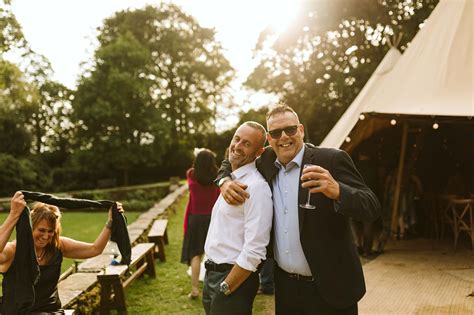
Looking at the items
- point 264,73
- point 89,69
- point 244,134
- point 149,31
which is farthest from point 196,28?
point 244,134

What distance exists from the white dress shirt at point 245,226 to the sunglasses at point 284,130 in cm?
24

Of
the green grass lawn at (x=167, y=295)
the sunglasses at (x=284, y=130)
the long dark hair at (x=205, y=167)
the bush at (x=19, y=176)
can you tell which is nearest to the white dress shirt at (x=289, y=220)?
the sunglasses at (x=284, y=130)

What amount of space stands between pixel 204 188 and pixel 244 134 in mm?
3632

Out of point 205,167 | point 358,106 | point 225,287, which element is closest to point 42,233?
point 225,287

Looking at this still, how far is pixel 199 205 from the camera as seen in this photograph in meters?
6.37

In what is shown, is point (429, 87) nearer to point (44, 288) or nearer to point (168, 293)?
point (168, 293)

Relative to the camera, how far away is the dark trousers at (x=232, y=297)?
2.59 m

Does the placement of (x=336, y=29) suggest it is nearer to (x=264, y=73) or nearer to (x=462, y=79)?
(x=264, y=73)

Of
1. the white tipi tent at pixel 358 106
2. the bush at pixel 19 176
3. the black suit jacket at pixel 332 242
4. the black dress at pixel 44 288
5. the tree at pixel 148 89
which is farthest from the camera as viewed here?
the tree at pixel 148 89

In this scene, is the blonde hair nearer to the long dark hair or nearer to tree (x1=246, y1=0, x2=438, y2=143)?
the long dark hair

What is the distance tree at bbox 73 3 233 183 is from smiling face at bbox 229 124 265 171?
28.4 metres

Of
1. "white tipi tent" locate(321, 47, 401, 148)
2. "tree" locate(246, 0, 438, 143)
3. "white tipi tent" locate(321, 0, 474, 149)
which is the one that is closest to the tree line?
"tree" locate(246, 0, 438, 143)

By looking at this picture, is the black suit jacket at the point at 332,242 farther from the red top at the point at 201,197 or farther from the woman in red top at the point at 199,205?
the red top at the point at 201,197

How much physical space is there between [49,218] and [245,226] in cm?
170
